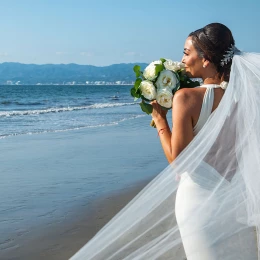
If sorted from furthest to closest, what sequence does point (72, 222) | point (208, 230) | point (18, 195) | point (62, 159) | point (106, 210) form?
point (62, 159) < point (18, 195) < point (106, 210) < point (72, 222) < point (208, 230)

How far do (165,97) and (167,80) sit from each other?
0.11 meters

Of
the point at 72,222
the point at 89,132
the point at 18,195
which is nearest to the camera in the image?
the point at 72,222

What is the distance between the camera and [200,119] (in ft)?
7.71

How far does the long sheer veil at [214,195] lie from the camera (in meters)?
2.31

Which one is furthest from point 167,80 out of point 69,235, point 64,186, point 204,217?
point 64,186

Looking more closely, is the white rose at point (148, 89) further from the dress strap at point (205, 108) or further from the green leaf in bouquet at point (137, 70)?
the dress strap at point (205, 108)

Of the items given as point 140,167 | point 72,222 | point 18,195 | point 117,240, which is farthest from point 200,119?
point 140,167

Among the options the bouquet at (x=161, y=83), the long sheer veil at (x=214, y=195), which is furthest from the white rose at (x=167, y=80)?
the long sheer veil at (x=214, y=195)

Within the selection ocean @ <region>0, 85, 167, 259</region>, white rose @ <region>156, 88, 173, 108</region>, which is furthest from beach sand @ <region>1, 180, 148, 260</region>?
white rose @ <region>156, 88, 173, 108</region>

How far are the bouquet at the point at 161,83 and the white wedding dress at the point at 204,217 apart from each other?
0.28m

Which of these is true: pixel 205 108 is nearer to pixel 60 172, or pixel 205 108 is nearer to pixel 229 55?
pixel 229 55

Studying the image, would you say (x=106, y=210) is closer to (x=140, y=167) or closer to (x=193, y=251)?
(x=140, y=167)

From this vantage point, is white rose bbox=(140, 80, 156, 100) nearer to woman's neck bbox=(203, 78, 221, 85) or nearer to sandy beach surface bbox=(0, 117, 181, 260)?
woman's neck bbox=(203, 78, 221, 85)

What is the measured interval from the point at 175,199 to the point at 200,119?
40 cm
